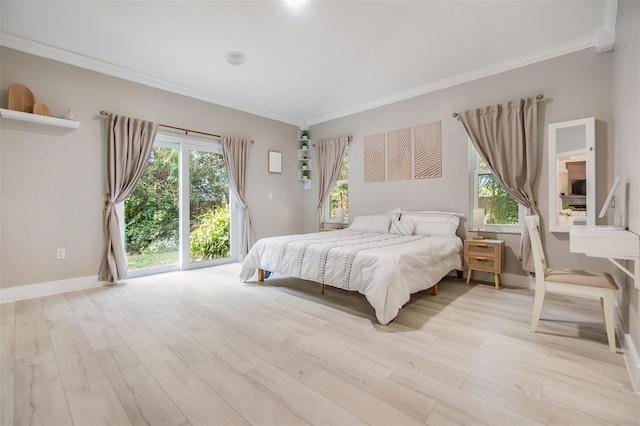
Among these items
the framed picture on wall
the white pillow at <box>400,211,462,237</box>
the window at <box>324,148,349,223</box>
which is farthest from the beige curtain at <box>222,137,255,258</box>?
the white pillow at <box>400,211,462,237</box>

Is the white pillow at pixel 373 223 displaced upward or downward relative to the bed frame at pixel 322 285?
upward

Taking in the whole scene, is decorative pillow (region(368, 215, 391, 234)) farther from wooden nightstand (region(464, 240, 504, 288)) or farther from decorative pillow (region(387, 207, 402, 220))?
wooden nightstand (region(464, 240, 504, 288))

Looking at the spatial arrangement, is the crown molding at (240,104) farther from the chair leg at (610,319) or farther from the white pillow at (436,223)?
the chair leg at (610,319)

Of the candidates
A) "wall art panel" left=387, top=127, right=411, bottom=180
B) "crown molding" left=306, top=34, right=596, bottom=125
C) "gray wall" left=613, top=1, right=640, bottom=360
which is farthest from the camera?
"wall art panel" left=387, top=127, right=411, bottom=180

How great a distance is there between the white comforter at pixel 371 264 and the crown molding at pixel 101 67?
2.65 metres

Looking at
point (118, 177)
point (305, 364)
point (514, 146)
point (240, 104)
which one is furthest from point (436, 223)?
point (118, 177)

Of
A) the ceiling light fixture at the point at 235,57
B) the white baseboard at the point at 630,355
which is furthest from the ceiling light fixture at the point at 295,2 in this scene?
the white baseboard at the point at 630,355

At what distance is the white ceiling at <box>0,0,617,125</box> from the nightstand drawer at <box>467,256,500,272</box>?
7.73ft

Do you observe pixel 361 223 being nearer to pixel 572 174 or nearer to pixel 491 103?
pixel 491 103

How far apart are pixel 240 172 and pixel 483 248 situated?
12.5ft

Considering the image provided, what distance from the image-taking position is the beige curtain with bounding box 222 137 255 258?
15.4 ft

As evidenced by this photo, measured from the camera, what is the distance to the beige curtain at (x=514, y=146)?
10.7 ft

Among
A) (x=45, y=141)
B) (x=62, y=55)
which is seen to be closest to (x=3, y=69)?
(x=62, y=55)

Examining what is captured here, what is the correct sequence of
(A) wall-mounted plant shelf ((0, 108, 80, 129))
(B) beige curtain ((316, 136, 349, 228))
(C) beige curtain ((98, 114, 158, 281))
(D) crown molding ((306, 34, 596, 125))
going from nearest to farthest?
(A) wall-mounted plant shelf ((0, 108, 80, 129)) < (D) crown molding ((306, 34, 596, 125)) < (C) beige curtain ((98, 114, 158, 281)) < (B) beige curtain ((316, 136, 349, 228))
